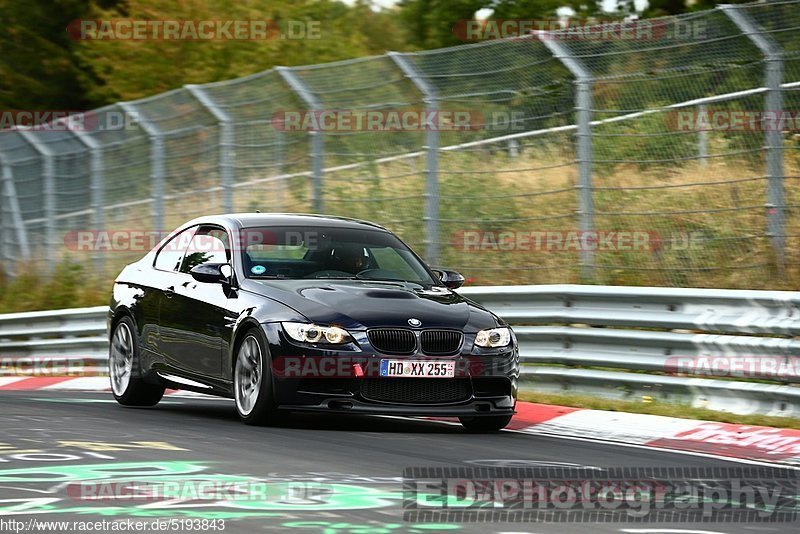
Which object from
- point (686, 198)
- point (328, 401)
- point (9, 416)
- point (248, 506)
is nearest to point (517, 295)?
point (686, 198)

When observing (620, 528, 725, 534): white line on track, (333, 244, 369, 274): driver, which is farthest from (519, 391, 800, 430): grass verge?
(620, 528, 725, 534): white line on track

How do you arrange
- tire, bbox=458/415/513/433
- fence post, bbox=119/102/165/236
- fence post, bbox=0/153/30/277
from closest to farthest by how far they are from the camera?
tire, bbox=458/415/513/433
fence post, bbox=119/102/165/236
fence post, bbox=0/153/30/277

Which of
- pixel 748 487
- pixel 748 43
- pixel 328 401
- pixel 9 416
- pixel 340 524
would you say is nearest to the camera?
pixel 340 524

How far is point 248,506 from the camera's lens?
646 centimetres

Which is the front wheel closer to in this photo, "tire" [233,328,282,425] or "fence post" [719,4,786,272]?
"tire" [233,328,282,425]

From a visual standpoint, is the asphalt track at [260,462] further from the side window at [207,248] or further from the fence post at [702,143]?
the fence post at [702,143]

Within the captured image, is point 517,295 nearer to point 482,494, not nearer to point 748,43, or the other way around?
point 748,43

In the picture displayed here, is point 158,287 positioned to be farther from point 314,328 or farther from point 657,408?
point 657,408

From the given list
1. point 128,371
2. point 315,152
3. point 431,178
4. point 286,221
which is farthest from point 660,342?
point 315,152

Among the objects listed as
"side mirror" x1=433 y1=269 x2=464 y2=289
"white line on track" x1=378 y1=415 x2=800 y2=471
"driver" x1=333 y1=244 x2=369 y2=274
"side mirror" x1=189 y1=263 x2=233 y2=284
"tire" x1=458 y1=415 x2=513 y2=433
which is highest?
"driver" x1=333 y1=244 x2=369 y2=274

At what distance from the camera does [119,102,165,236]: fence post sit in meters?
19.4

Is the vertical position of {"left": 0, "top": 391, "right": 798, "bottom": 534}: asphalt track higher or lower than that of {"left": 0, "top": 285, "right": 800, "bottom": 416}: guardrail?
lower

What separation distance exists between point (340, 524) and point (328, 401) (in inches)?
139

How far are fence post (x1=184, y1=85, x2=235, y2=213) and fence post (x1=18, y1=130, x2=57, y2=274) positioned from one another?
5.34m
